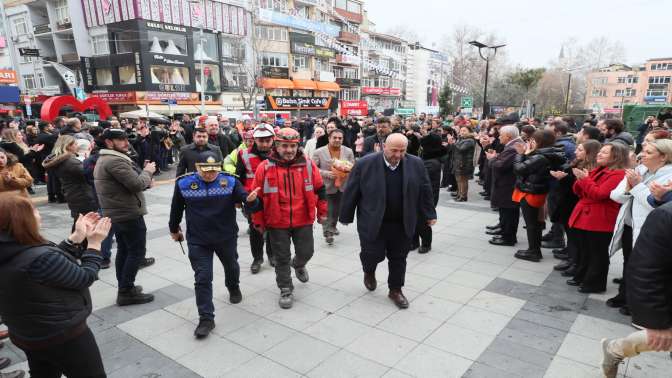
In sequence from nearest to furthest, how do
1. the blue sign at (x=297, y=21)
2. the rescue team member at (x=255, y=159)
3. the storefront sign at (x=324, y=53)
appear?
the rescue team member at (x=255, y=159) → the blue sign at (x=297, y=21) → the storefront sign at (x=324, y=53)

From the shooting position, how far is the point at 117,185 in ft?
13.9

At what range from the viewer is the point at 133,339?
3748mm

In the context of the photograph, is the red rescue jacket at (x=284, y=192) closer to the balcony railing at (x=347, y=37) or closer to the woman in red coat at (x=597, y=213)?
the woman in red coat at (x=597, y=213)

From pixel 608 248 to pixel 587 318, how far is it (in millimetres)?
Result: 919

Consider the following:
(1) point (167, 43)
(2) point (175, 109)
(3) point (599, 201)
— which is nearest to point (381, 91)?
(1) point (167, 43)

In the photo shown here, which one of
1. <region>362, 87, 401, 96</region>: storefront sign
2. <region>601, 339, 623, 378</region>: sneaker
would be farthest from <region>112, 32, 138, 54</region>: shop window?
<region>601, 339, 623, 378</region>: sneaker

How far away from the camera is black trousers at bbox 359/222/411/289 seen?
14.1ft

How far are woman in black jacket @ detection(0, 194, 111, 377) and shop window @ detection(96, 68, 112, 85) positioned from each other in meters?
38.1

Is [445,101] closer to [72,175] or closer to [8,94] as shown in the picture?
[8,94]

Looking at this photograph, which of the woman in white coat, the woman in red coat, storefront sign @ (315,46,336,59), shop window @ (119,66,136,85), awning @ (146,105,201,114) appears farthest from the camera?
storefront sign @ (315,46,336,59)

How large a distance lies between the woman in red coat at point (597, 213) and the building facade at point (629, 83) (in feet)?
242

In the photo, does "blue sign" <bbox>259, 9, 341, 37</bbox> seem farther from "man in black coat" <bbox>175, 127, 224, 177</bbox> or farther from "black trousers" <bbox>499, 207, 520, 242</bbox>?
"black trousers" <bbox>499, 207, 520, 242</bbox>

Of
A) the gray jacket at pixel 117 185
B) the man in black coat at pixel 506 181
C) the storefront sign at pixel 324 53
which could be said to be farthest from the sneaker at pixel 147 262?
the storefront sign at pixel 324 53

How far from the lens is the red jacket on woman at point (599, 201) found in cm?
423
